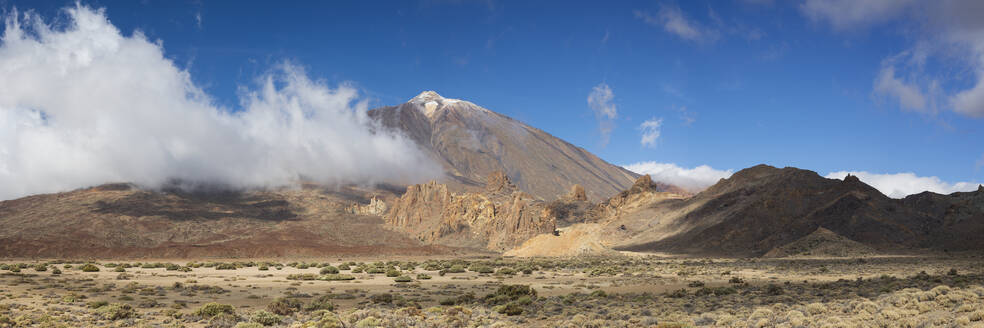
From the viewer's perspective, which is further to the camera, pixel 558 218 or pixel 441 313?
pixel 558 218

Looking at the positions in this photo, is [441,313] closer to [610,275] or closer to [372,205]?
[610,275]

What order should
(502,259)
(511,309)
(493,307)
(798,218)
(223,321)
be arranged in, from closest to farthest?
(223,321) → (511,309) → (493,307) → (502,259) → (798,218)

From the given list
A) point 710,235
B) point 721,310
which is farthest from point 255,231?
point 721,310

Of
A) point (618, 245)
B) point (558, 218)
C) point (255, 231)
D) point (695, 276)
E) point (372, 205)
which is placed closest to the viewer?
point (695, 276)

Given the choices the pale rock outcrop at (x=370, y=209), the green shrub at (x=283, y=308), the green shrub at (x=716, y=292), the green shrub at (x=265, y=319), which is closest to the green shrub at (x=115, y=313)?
the green shrub at (x=265, y=319)

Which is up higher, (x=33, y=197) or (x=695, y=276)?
(x=33, y=197)

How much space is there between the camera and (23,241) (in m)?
103

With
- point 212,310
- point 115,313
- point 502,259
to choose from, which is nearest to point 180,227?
point 502,259

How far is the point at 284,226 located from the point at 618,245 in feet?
306

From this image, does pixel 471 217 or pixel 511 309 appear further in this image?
pixel 471 217

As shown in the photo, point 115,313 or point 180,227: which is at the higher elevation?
point 180,227

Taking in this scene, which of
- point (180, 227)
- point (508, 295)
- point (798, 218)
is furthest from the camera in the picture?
point (180, 227)

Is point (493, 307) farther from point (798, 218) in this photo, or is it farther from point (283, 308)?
point (798, 218)

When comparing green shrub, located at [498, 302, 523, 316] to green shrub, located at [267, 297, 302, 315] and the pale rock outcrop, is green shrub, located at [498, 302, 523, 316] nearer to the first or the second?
green shrub, located at [267, 297, 302, 315]
